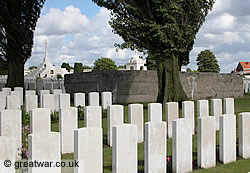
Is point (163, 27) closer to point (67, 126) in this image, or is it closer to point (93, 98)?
point (93, 98)

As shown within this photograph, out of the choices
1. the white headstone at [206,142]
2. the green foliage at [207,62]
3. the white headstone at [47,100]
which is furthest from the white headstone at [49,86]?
the green foliage at [207,62]

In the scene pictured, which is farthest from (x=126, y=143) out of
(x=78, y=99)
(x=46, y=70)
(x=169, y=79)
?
(x=46, y=70)

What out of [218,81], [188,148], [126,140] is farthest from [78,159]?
[218,81]

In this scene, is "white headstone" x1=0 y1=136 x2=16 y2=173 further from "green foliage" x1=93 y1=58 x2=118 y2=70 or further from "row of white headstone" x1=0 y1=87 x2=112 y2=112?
"green foliage" x1=93 y1=58 x2=118 y2=70

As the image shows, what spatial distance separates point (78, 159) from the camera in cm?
356

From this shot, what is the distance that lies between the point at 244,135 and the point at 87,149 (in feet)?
9.62

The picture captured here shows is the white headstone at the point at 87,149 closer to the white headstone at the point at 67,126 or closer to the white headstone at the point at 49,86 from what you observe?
the white headstone at the point at 67,126

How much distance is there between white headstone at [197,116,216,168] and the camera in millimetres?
4715

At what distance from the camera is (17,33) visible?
563 inches

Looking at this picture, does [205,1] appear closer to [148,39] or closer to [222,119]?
[148,39]

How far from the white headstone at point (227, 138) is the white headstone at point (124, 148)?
173 centimetres

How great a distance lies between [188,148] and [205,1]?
311 inches

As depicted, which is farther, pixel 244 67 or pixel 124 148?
pixel 244 67

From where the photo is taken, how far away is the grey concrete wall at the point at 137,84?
1440 cm
